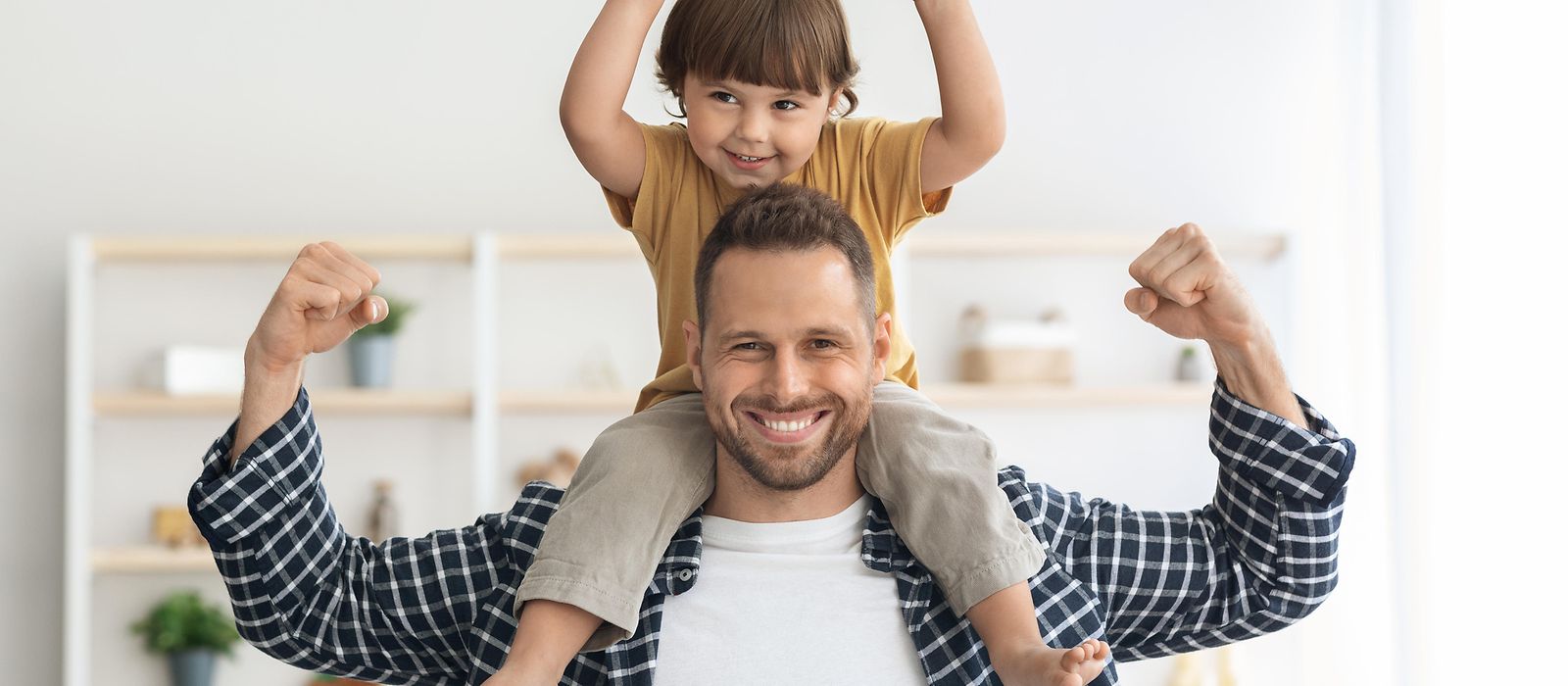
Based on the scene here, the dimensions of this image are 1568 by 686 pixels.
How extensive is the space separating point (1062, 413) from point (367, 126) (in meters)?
2.35

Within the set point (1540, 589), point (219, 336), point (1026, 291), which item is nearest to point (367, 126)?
point (219, 336)

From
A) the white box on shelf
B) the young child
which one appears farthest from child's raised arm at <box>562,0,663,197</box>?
the white box on shelf

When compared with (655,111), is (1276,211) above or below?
below

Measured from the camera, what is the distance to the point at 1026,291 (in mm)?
4309

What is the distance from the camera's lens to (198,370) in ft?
12.9

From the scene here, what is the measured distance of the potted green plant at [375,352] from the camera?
3.96m

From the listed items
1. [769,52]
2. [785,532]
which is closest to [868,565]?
[785,532]

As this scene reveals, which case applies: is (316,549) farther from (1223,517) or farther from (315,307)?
(1223,517)

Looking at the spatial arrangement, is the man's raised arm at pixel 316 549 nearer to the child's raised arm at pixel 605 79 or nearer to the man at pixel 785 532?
the man at pixel 785 532

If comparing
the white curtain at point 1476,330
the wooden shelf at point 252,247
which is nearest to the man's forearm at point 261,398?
the wooden shelf at point 252,247

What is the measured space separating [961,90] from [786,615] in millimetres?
666

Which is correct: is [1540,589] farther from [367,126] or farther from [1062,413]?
[367,126]

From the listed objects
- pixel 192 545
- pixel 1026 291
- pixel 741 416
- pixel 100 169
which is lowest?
pixel 192 545

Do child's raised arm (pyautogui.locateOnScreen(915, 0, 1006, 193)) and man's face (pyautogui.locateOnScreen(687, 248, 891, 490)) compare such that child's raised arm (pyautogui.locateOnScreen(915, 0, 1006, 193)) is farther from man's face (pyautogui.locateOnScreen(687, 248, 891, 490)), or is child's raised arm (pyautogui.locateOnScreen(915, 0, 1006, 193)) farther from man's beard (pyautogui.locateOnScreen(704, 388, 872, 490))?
man's beard (pyautogui.locateOnScreen(704, 388, 872, 490))
